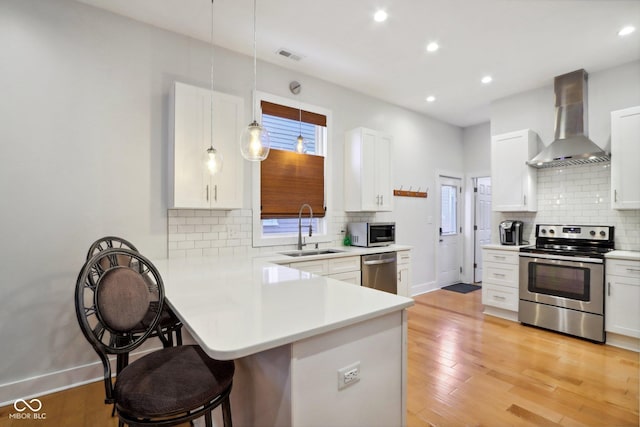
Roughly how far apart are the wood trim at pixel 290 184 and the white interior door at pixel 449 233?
2.88 m

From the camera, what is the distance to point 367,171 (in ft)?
13.7

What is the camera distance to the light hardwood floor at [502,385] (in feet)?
6.86

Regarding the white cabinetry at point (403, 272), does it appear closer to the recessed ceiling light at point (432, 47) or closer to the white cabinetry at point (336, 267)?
the white cabinetry at point (336, 267)

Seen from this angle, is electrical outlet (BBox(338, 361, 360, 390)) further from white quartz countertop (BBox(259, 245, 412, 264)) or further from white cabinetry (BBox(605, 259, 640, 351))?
white cabinetry (BBox(605, 259, 640, 351))

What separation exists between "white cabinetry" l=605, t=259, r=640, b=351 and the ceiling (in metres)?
2.33

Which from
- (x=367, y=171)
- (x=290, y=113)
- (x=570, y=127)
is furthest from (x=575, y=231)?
(x=290, y=113)

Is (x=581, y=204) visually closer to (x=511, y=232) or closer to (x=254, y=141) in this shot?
(x=511, y=232)

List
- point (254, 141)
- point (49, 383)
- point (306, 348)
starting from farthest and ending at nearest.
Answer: point (49, 383) < point (254, 141) < point (306, 348)

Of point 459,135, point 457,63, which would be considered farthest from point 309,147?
point 459,135

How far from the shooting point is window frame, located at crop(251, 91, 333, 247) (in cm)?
351

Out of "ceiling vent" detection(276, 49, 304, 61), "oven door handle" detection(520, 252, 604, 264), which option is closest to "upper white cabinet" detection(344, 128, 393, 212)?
"ceiling vent" detection(276, 49, 304, 61)

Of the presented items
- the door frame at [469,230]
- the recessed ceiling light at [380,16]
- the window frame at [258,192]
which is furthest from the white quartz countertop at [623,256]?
the recessed ceiling light at [380,16]

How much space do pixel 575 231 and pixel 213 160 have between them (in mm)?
4411

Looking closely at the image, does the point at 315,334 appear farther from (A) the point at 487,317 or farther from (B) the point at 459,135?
(B) the point at 459,135
